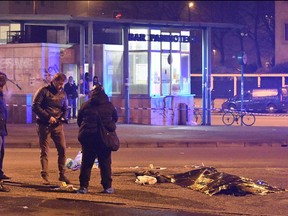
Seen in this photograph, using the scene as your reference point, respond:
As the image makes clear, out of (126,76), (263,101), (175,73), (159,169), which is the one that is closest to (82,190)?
(159,169)

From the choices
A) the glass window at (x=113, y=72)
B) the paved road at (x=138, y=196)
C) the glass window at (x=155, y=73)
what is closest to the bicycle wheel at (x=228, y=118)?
the glass window at (x=155, y=73)

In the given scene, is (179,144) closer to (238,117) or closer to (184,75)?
(238,117)

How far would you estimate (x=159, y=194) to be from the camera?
1078cm

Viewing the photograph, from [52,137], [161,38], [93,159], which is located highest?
[161,38]

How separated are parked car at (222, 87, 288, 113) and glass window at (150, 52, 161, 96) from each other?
11.3m

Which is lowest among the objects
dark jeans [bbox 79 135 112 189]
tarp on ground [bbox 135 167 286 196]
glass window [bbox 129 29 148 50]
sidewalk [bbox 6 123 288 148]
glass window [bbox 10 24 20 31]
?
sidewalk [bbox 6 123 288 148]

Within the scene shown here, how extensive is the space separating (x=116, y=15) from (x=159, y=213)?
21.9m

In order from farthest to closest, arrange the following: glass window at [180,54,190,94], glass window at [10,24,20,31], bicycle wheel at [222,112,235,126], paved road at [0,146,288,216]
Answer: glass window at [180,54,190,94] → bicycle wheel at [222,112,235,126] → glass window at [10,24,20,31] → paved road at [0,146,288,216]

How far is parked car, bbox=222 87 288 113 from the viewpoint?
→ 138 feet

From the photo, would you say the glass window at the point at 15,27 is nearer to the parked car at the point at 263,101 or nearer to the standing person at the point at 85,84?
the standing person at the point at 85,84

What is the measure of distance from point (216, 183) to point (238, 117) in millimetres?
18904

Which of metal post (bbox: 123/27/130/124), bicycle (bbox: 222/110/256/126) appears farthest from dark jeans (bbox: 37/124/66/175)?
bicycle (bbox: 222/110/256/126)

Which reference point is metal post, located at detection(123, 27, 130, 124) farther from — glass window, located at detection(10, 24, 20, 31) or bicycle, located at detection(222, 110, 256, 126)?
glass window, located at detection(10, 24, 20, 31)

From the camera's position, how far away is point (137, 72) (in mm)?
31188
